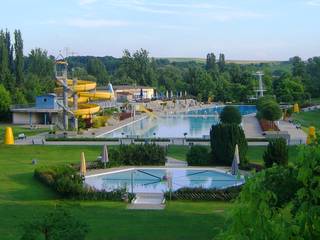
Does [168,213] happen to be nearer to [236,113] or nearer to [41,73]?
[236,113]

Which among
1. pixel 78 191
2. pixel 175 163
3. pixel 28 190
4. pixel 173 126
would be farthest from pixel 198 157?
pixel 173 126

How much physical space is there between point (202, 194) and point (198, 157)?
6956 mm

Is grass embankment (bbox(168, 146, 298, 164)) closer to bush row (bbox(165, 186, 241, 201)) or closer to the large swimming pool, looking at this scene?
bush row (bbox(165, 186, 241, 201))

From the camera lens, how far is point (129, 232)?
13.8 m

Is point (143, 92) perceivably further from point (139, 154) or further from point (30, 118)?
point (139, 154)

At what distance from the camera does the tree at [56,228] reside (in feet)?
28.9

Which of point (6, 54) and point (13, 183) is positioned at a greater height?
point (6, 54)

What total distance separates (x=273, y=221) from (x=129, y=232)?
9.95 metres

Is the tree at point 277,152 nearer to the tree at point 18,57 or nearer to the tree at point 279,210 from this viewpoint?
the tree at point 279,210

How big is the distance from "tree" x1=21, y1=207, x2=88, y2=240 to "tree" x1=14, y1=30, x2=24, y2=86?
178ft

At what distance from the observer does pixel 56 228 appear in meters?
8.99

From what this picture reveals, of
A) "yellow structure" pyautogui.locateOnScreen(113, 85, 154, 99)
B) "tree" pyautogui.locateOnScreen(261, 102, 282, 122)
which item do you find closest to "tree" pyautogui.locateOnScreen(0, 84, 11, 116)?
"tree" pyautogui.locateOnScreen(261, 102, 282, 122)

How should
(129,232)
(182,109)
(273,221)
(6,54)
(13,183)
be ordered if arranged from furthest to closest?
(182,109) < (6,54) < (13,183) < (129,232) < (273,221)

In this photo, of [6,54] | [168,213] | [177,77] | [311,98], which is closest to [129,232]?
[168,213]
